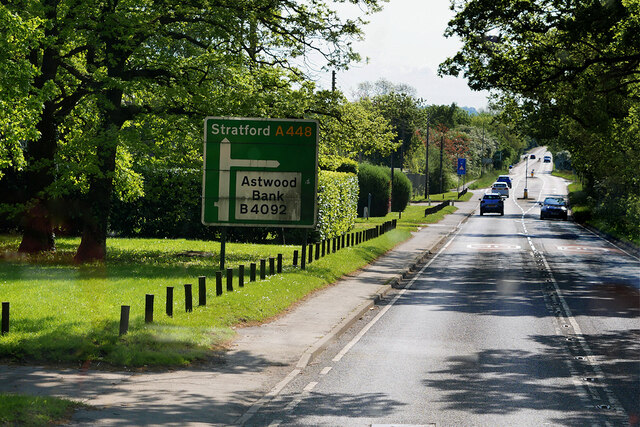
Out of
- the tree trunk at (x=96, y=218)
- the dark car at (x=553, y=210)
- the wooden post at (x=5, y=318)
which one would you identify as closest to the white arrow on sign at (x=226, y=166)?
the tree trunk at (x=96, y=218)

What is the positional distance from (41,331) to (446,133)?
133818 millimetres

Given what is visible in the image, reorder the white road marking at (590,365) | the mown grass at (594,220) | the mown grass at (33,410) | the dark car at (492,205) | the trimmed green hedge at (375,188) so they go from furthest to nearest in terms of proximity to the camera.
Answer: the dark car at (492,205)
the trimmed green hedge at (375,188)
the mown grass at (594,220)
the white road marking at (590,365)
the mown grass at (33,410)

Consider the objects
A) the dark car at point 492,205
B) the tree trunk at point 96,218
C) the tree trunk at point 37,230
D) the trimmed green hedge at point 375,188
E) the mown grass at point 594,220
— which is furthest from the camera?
the dark car at point 492,205

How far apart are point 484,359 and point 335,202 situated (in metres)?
24.0

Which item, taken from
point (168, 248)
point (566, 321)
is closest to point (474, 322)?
point (566, 321)

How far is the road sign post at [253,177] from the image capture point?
2098 centimetres

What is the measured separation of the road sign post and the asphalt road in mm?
3566

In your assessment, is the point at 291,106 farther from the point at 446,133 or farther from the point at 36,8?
the point at 446,133

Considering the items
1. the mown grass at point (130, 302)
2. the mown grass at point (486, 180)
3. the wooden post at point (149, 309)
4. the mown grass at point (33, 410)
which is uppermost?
the mown grass at point (486, 180)

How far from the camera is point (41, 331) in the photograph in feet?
41.7

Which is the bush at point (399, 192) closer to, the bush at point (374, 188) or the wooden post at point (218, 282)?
the bush at point (374, 188)

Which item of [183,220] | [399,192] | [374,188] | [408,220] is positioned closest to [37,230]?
[183,220]

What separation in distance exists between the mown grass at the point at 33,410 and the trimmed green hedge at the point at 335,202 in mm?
24271

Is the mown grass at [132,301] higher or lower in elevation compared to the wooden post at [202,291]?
lower
